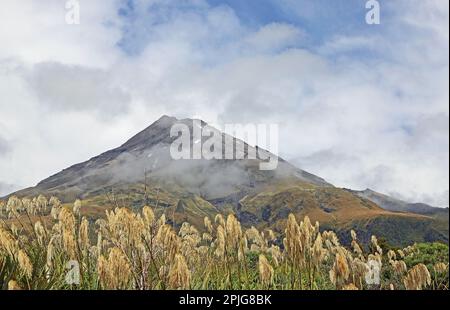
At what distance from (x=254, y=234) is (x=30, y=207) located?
Answer: 8.06 feet

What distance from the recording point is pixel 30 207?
218 inches

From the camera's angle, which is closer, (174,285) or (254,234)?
(174,285)

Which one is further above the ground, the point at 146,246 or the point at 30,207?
the point at 30,207

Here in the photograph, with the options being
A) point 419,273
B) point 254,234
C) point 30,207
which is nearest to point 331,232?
point 254,234
